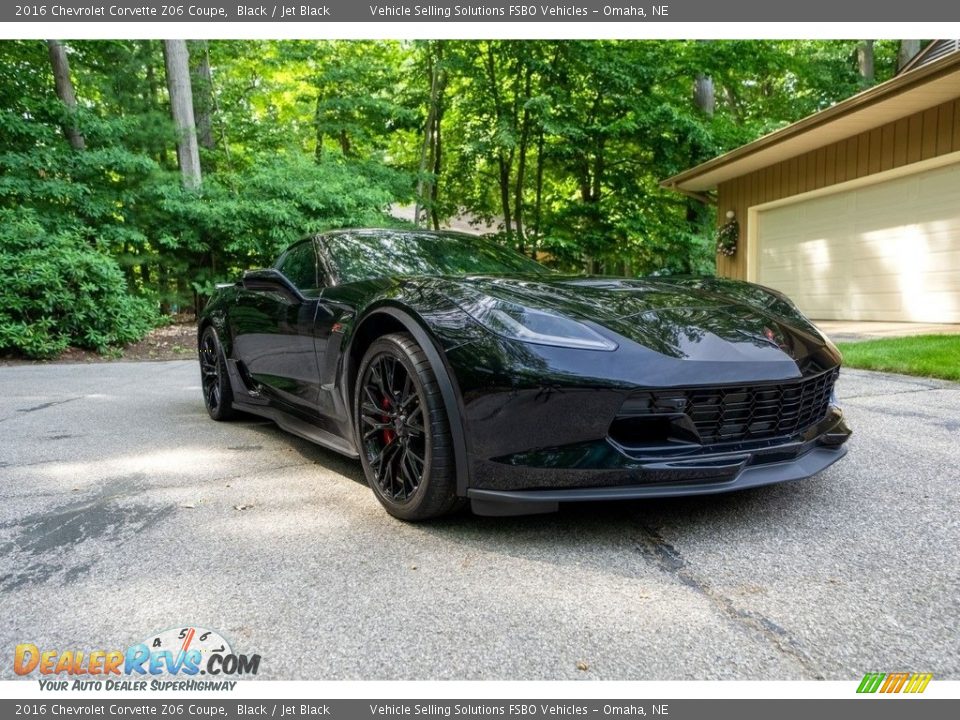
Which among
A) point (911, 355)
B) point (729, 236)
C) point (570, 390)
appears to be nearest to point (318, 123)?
point (729, 236)

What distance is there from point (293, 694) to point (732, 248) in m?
11.9

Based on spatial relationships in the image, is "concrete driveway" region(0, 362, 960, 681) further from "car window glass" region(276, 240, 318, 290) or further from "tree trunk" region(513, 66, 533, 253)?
"tree trunk" region(513, 66, 533, 253)

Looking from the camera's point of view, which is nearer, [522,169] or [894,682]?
[894,682]

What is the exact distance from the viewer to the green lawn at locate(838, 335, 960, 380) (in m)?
4.93

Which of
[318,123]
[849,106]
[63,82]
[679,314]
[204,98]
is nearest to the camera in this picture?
[679,314]

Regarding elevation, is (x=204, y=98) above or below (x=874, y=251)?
above

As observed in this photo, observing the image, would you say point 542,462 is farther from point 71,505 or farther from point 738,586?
point 71,505

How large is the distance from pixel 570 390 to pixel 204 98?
15.5 meters

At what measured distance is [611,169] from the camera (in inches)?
626

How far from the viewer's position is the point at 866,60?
18094 millimetres

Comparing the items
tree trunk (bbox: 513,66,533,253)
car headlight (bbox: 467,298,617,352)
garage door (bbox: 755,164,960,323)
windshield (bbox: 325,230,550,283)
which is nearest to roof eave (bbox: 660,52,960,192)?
garage door (bbox: 755,164,960,323)

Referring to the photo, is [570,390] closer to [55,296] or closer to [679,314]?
[679,314]

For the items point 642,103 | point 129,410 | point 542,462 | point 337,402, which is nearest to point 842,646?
point 542,462
